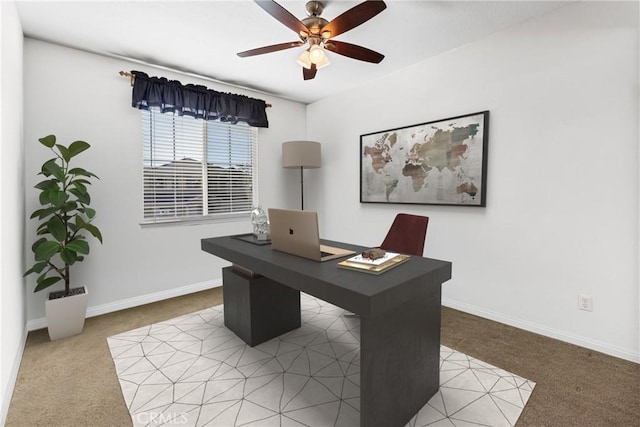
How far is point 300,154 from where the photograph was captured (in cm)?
374

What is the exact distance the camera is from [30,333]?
2.46 meters

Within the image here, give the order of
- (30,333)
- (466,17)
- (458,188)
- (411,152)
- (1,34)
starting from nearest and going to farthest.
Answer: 1. (1,34)
2. (466,17)
3. (30,333)
4. (458,188)
5. (411,152)

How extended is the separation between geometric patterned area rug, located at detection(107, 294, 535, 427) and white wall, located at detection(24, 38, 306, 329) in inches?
30.9

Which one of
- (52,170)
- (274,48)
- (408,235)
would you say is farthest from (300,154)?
(52,170)

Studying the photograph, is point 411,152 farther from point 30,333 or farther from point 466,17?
point 30,333

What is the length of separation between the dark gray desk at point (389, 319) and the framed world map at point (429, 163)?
4.69 ft

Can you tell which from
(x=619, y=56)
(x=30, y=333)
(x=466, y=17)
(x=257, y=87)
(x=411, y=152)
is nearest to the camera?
(x=619, y=56)

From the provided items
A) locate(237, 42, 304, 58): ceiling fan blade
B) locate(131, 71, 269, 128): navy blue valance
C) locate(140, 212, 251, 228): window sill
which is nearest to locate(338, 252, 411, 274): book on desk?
locate(237, 42, 304, 58): ceiling fan blade

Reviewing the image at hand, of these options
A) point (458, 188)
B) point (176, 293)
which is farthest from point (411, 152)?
point (176, 293)

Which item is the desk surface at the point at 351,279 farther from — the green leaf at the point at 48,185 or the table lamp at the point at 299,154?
the table lamp at the point at 299,154

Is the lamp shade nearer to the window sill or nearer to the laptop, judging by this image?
the window sill

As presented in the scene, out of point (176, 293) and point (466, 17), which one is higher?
point (466, 17)

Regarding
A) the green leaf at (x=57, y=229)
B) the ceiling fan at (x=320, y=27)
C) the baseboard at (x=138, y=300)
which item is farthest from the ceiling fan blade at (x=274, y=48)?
the baseboard at (x=138, y=300)

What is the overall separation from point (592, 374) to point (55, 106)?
457cm
